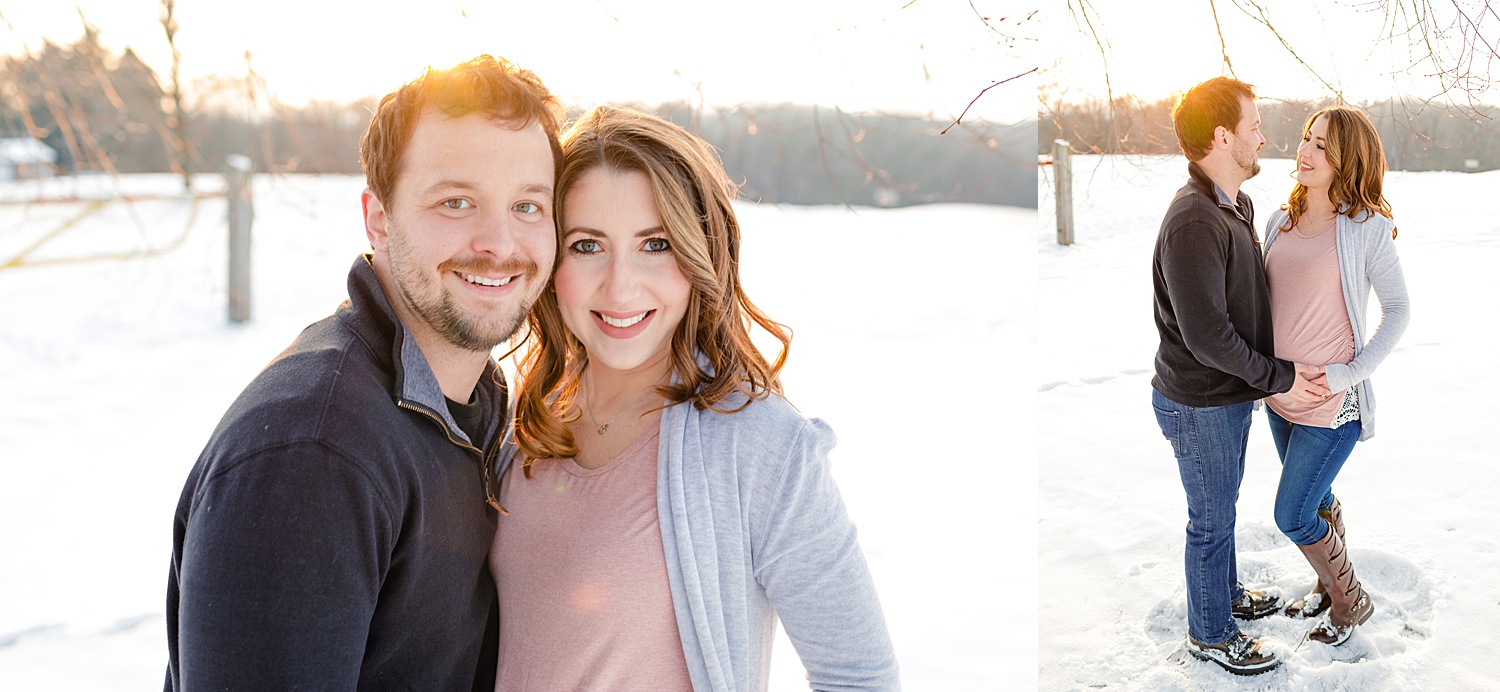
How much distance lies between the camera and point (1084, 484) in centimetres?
290

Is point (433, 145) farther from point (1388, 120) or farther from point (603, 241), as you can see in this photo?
point (1388, 120)

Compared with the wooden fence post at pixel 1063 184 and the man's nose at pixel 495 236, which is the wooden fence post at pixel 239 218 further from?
Answer: the man's nose at pixel 495 236

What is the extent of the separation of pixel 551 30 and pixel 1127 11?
102 inches

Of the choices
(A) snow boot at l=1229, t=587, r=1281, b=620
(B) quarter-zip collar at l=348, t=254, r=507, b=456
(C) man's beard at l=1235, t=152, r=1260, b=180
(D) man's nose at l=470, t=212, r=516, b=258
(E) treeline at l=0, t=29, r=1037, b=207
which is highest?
(E) treeline at l=0, t=29, r=1037, b=207

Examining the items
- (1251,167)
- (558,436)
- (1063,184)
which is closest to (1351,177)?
(1251,167)

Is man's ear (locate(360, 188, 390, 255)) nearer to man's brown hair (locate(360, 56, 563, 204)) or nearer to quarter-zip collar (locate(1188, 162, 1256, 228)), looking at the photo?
man's brown hair (locate(360, 56, 563, 204))

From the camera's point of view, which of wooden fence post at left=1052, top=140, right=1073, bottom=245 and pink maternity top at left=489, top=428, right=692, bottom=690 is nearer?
pink maternity top at left=489, top=428, right=692, bottom=690

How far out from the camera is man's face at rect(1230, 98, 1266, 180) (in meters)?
2.32

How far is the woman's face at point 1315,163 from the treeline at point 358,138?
1.82 meters

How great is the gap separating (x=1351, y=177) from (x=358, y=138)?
920 cm

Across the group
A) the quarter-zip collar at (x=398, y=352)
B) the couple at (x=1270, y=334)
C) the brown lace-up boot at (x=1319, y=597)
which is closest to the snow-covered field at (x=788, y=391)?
the brown lace-up boot at (x=1319, y=597)

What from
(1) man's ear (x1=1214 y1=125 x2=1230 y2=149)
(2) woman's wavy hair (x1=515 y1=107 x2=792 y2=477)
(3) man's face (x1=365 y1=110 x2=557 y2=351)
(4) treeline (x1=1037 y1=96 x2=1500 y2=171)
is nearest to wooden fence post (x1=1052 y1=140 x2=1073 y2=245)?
(4) treeline (x1=1037 y1=96 x2=1500 y2=171)

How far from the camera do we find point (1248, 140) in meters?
2.36

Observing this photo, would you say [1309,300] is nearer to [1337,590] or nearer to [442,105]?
[1337,590]
